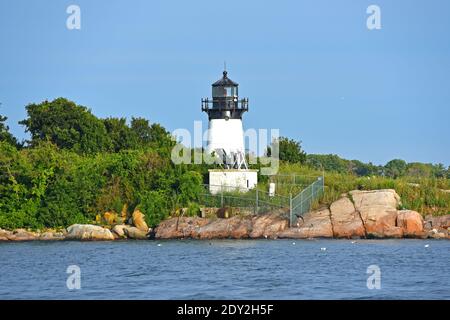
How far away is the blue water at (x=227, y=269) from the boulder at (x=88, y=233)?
1723 mm

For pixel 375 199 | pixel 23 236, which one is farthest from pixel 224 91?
pixel 23 236

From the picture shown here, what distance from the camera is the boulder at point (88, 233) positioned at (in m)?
58.8

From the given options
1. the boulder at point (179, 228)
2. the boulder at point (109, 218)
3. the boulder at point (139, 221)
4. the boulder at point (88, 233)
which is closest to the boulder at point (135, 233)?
the boulder at point (139, 221)

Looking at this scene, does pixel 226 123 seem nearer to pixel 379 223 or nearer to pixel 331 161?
pixel 379 223

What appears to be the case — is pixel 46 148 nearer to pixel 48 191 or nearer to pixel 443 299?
pixel 48 191

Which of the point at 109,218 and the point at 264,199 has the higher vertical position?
the point at 264,199

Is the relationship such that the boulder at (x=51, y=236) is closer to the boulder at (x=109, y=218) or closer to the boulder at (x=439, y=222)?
the boulder at (x=109, y=218)

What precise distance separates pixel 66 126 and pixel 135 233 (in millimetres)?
19024

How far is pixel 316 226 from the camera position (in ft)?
190

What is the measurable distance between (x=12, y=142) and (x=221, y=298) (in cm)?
4107

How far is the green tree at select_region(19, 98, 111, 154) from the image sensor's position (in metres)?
75.9

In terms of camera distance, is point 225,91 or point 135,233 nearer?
point 135,233

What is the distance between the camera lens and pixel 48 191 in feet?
206

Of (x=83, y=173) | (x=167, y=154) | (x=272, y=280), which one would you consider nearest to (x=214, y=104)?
(x=167, y=154)
